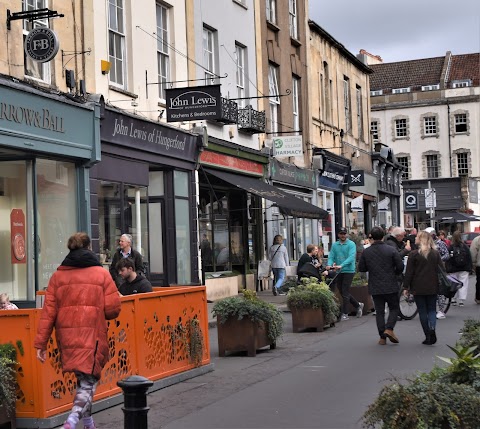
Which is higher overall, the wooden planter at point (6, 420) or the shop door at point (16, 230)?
the shop door at point (16, 230)

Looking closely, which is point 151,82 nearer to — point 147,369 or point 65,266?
point 147,369

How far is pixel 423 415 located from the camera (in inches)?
220

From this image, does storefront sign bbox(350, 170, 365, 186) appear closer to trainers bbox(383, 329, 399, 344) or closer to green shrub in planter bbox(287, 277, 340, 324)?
green shrub in planter bbox(287, 277, 340, 324)

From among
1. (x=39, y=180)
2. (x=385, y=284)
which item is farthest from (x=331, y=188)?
(x=385, y=284)

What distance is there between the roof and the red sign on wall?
69.2 metres

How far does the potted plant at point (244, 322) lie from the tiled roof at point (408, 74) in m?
71.6

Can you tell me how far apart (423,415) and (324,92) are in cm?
3091

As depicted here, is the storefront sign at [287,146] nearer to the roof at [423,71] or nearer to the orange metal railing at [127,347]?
the orange metal railing at [127,347]

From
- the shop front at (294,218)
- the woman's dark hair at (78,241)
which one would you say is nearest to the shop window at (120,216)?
the shop front at (294,218)

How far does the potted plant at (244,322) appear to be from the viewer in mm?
13000

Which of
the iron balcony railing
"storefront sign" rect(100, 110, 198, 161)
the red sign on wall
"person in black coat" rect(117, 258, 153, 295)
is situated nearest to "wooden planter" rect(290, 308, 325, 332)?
the red sign on wall

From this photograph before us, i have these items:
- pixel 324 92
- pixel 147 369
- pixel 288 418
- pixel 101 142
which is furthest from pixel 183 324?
pixel 324 92

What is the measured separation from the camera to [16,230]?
16.1m

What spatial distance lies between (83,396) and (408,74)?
79797 mm
